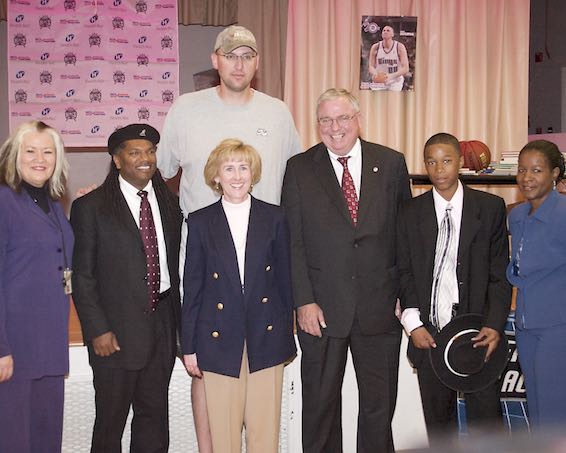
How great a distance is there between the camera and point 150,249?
105 inches

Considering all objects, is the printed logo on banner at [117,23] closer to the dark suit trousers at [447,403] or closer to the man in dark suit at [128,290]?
the man in dark suit at [128,290]

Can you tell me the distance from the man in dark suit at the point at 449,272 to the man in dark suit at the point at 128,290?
0.96 m

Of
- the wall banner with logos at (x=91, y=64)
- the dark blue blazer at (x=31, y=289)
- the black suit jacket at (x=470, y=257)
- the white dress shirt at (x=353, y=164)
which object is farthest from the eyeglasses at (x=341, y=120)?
the wall banner with logos at (x=91, y=64)

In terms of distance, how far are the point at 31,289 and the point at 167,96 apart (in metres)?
3.47

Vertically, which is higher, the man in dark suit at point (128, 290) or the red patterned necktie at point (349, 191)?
the red patterned necktie at point (349, 191)

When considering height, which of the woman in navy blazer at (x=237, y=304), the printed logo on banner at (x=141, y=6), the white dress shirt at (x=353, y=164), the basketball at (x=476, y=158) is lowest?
the woman in navy blazer at (x=237, y=304)

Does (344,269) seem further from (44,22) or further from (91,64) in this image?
(44,22)

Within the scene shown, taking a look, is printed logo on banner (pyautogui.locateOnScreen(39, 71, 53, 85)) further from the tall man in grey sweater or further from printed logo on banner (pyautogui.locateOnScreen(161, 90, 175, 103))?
the tall man in grey sweater

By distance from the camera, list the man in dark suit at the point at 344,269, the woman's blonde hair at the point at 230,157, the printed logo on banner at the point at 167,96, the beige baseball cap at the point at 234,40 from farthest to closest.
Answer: the printed logo on banner at the point at 167,96 → the beige baseball cap at the point at 234,40 → the man in dark suit at the point at 344,269 → the woman's blonde hair at the point at 230,157

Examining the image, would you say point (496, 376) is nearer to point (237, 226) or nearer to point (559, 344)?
point (559, 344)

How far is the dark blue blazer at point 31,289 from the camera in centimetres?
243

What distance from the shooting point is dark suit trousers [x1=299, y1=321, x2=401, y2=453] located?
2.81 meters

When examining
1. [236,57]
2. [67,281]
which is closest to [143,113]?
[236,57]

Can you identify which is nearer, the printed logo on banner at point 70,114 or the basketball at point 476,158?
the basketball at point 476,158
